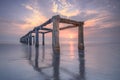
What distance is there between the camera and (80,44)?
725 inches

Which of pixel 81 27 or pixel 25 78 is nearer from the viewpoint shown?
pixel 25 78

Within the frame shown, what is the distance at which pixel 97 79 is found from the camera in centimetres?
342

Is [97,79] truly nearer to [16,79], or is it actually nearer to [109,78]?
[109,78]

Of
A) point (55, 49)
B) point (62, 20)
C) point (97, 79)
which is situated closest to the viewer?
point (97, 79)

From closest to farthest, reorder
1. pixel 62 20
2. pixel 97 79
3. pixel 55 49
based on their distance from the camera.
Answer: pixel 97 79 < pixel 55 49 < pixel 62 20

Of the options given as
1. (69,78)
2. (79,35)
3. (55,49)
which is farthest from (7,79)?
(79,35)

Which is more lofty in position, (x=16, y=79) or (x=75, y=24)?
(x=75, y=24)

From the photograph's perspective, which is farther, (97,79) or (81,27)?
(81,27)

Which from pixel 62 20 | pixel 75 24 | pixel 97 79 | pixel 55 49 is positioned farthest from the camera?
pixel 75 24

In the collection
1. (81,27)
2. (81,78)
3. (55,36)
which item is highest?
(81,27)

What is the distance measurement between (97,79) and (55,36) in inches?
437

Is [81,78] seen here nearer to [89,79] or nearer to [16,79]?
[89,79]

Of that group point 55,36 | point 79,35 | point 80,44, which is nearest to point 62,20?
point 55,36

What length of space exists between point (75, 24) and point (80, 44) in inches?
136
